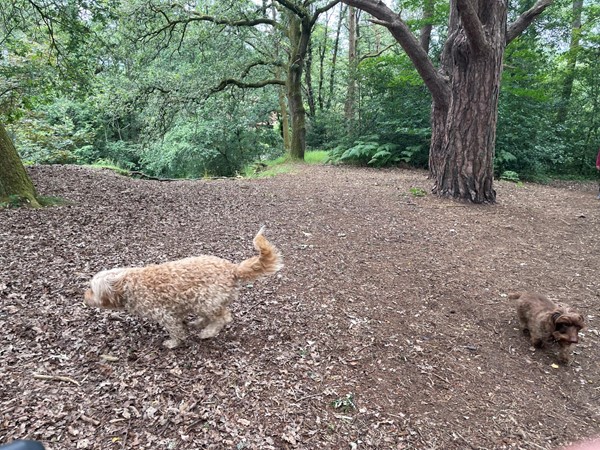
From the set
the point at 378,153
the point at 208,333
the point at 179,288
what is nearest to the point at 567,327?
the point at 208,333

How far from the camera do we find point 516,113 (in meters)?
12.6

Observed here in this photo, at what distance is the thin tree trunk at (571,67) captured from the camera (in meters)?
13.4

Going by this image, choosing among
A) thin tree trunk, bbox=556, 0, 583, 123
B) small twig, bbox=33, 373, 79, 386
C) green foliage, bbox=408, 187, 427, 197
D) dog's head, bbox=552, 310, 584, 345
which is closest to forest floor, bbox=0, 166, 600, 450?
small twig, bbox=33, 373, 79, 386

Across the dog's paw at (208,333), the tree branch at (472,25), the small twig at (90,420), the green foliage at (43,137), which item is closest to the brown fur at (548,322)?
the dog's paw at (208,333)

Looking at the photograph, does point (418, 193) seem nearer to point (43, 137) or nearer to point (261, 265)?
point (261, 265)

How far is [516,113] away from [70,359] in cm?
1395

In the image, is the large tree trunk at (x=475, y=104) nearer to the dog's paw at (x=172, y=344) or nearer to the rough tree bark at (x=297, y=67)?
the dog's paw at (x=172, y=344)

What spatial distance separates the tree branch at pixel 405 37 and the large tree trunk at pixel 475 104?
684mm

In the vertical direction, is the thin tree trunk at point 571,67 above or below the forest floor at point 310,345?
above

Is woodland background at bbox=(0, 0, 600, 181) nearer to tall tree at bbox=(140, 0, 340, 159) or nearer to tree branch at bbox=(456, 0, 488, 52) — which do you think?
tall tree at bbox=(140, 0, 340, 159)

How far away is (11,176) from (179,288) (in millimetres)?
4261

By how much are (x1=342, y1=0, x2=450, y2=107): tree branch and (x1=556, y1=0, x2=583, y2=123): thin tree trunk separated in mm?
8434

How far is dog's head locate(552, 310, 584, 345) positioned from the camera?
10.5 ft

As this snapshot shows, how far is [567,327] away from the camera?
127 inches
